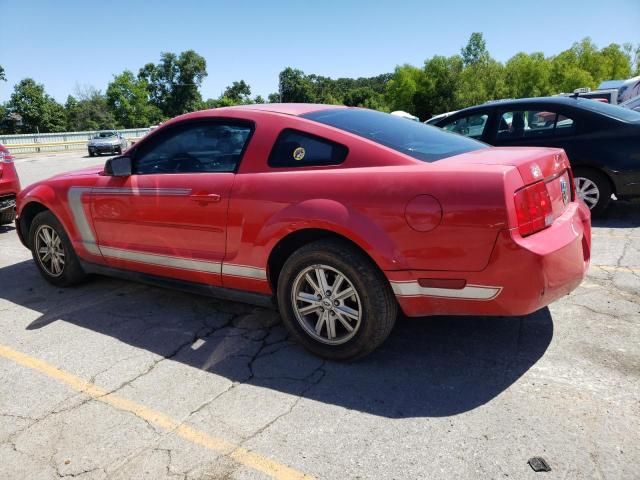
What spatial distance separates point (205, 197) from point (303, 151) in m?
0.78

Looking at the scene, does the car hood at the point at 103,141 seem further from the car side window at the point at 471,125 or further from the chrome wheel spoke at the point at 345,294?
the chrome wheel spoke at the point at 345,294

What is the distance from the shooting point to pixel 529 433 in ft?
7.57

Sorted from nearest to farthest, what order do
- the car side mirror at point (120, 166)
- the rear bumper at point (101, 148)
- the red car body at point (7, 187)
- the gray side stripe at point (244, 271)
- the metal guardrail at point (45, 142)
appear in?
the gray side stripe at point (244, 271) → the car side mirror at point (120, 166) → the red car body at point (7, 187) → the rear bumper at point (101, 148) → the metal guardrail at point (45, 142)

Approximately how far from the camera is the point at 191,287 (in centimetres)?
A: 368

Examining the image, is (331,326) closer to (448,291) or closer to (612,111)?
(448,291)

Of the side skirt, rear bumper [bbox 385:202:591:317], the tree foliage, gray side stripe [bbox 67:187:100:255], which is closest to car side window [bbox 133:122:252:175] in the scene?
A: gray side stripe [bbox 67:187:100:255]

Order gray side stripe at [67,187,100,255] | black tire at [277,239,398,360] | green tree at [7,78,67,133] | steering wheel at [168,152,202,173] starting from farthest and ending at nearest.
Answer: green tree at [7,78,67,133], gray side stripe at [67,187,100,255], steering wheel at [168,152,202,173], black tire at [277,239,398,360]

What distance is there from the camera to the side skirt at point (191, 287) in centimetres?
334

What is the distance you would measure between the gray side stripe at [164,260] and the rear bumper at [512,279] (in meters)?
1.40

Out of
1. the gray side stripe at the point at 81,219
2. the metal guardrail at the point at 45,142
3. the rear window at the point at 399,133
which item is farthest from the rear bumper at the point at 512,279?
the metal guardrail at the point at 45,142

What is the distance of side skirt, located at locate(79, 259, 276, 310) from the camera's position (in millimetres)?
3343

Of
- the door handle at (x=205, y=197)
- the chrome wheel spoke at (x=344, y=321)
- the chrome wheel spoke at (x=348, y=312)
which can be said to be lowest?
the chrome wheel spoke at (x=344, y=321)

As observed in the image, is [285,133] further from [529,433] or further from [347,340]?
[529,433]

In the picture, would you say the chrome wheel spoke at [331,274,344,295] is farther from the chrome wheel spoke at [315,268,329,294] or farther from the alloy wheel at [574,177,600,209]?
the alloy wheel at [574,177,600,209]
